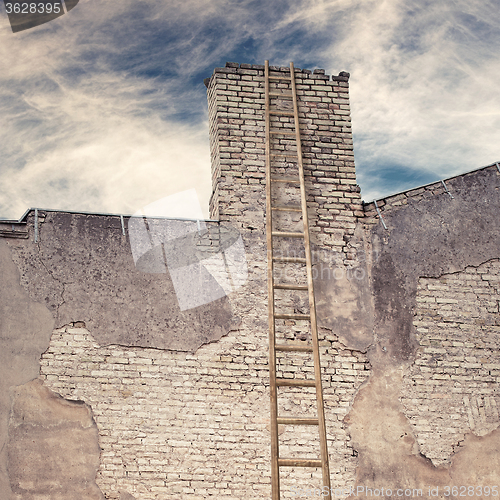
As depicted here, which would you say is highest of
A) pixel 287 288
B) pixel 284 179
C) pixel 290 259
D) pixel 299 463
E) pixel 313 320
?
pixel 284 179

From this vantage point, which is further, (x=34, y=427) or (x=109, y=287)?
(x=109, y=287)

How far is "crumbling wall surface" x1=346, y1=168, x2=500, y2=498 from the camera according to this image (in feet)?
16.5

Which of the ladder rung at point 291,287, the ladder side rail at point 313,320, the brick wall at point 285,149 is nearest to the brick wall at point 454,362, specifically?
the brick wall at point 285,149

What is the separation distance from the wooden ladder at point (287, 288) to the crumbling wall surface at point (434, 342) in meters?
0.70

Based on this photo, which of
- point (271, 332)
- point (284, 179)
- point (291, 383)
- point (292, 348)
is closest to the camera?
point (291, 383)

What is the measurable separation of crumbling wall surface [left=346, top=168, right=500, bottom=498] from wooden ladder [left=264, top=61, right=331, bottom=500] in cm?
70

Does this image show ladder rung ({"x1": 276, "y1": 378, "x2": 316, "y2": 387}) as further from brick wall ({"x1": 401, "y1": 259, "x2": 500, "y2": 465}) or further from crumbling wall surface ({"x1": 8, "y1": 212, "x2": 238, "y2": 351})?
brick wall ({"x1": 401, "y1": 259, "x2": 500, "y2": 465})

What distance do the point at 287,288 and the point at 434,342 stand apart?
1562 mm

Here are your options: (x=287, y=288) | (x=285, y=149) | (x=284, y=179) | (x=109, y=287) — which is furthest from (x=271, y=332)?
(x=285, y=149)

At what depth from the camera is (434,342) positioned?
17.6 feet

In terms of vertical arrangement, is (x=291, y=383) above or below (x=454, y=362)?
below

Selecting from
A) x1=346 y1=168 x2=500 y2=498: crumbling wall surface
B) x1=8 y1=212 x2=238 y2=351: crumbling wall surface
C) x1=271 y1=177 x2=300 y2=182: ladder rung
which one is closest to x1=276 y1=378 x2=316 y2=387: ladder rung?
x1=346 y1=168 x2=500 y2=498: crumbling wall surface

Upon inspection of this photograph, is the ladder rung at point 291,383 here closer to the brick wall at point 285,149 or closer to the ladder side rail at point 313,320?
the ladder side rail at point 313,320

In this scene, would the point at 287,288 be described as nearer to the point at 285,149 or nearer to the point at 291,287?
the point at 291,287
